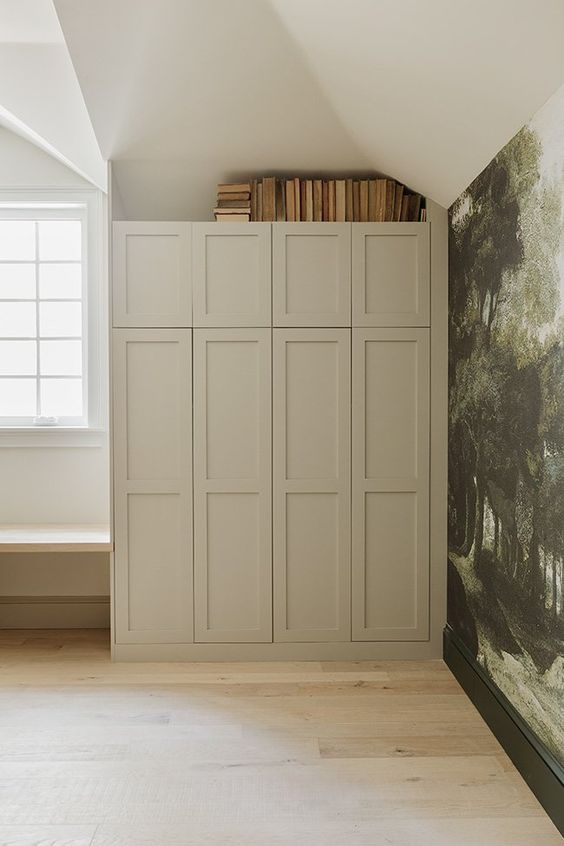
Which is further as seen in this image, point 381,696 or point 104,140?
point 104,140

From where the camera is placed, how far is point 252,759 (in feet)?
8.14

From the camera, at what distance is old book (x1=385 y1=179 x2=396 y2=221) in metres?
3.44

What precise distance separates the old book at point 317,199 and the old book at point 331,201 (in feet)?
0.11

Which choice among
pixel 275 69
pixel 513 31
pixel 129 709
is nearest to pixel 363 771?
pixel 129 709

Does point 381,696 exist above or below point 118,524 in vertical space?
below

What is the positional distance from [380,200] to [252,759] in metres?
2.47

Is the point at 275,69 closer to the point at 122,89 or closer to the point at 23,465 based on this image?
the point at 122,89

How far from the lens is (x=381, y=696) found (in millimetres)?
2982

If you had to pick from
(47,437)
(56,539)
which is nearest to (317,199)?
(47,437)

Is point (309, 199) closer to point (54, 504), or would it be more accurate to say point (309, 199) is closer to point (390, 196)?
point (390, 196)

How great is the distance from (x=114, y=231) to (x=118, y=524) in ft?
4.44

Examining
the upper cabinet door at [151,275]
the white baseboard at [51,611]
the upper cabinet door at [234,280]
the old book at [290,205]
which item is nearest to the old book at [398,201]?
the old book at [290,205]

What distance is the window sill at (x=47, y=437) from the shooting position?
12.8ft

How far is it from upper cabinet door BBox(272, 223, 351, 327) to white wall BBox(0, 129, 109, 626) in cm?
132
